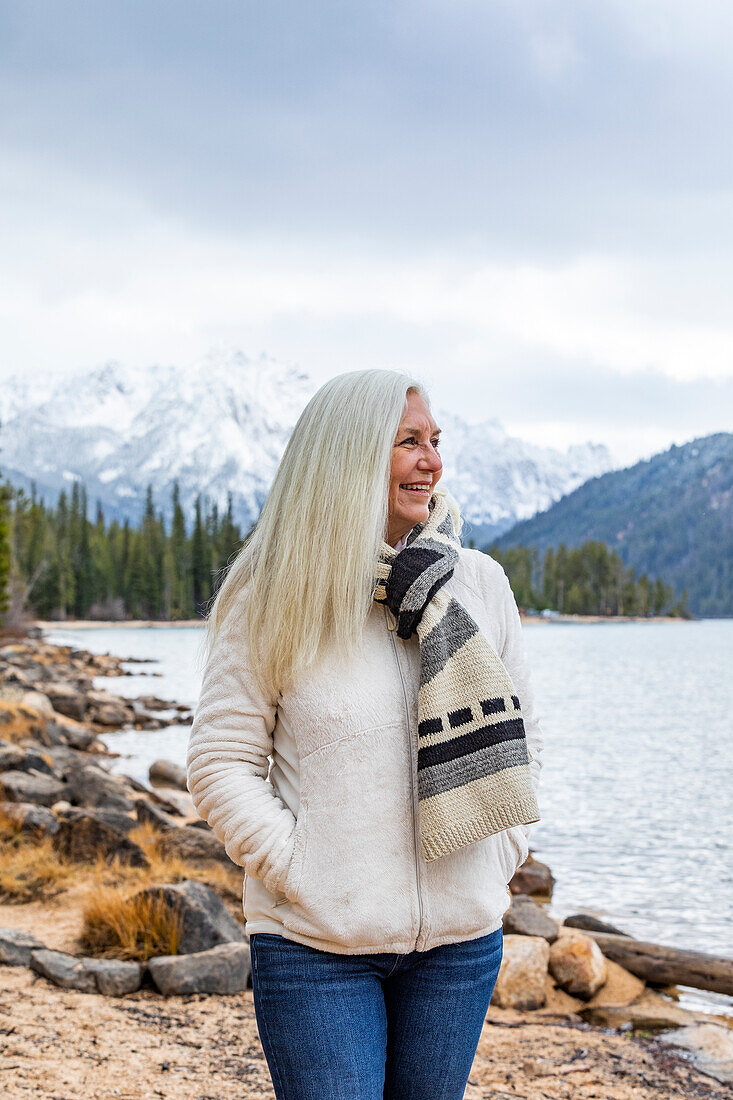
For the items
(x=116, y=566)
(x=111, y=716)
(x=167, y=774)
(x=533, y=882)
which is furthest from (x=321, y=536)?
(x=116, y=566)

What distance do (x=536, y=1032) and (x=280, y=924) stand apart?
3.85m

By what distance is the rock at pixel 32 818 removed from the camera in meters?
7.61

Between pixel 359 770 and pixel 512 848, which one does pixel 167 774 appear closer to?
pixel 512 848

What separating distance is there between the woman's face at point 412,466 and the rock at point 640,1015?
4.56 meters

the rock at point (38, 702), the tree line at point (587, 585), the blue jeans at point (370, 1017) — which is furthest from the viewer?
the tree line at point (587, 585)

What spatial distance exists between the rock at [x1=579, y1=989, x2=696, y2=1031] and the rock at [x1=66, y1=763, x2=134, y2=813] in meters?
5.33

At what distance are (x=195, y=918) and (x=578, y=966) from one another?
240 cm

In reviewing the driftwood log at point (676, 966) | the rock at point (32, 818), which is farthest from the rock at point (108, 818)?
the driftwood log at point (676, 966)

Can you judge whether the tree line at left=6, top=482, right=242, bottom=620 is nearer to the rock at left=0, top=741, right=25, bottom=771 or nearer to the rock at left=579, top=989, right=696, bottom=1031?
the rock at left=0, top=741, right=25, bottom=771

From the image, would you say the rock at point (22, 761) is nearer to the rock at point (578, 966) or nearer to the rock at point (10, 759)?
the rock at point (10, 759)

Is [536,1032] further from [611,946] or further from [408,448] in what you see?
[408,448]

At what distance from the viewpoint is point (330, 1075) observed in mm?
1733

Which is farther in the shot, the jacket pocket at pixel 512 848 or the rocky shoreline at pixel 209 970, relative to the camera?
the rocky shoreline at pixel 209 970

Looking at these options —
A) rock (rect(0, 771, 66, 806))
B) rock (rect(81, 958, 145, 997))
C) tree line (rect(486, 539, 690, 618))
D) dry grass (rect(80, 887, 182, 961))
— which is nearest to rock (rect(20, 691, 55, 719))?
rock (rect(0, 771, 66, 806))
